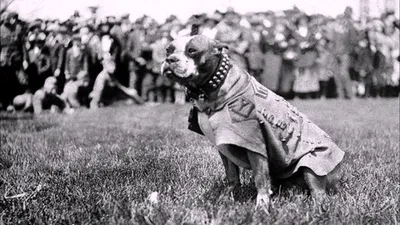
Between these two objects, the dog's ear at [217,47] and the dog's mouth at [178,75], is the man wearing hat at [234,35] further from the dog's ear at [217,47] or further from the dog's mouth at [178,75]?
the dog's mouth at [178,75]

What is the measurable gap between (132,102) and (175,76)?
10.6 m

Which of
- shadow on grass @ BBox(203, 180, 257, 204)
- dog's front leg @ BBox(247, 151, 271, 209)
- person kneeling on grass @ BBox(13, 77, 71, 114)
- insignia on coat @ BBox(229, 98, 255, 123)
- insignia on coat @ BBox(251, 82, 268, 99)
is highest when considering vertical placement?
insignia on coat @ BBox(251, 82, 268, 99)

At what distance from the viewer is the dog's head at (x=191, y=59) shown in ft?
9.98

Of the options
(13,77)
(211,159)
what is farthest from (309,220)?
(13,77)

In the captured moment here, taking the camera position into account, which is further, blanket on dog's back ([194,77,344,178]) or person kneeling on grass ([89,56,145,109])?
person kneeling on grass ([89,56,145,109])

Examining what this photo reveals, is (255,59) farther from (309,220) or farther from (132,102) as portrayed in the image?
(309,220)

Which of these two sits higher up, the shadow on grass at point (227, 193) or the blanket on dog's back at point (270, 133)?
the blanket on dog's back at point (270, 133)

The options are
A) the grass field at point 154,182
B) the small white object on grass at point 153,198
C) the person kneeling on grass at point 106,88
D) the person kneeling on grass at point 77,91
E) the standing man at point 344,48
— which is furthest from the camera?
the standing man at point 344,48

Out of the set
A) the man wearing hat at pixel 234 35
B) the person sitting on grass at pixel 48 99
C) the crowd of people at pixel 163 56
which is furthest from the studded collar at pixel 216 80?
the man wearing hat at pixel 234 35

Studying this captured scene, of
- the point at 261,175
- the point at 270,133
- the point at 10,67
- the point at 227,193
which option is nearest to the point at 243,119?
the point at 270,133

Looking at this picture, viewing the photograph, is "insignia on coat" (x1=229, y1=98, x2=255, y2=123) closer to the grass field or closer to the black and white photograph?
the black and white photograph

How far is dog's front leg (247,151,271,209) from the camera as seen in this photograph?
10.6ft

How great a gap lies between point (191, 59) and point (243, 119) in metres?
0.56

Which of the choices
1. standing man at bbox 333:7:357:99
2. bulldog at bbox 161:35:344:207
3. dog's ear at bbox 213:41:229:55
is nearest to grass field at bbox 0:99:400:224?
bulldog at bbox 161:35:344:207
